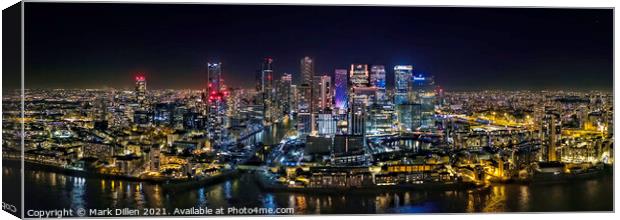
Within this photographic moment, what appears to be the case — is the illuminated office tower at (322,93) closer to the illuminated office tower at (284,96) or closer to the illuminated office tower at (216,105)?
the illuminated office tower at (284,96)

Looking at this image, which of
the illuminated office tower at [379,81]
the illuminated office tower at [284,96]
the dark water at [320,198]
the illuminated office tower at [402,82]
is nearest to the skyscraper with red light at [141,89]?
the dark water at [320,198]

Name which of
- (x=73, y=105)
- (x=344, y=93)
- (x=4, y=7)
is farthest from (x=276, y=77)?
(x=4, y=7)

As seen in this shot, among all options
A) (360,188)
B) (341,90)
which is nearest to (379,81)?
(341,90)

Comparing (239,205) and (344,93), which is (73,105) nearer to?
(239,205)

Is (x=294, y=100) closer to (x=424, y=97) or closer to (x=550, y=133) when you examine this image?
(x=424, y=97)

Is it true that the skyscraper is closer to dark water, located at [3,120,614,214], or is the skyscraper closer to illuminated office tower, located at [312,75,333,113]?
illuminated office tower, located at [312,75,333,113]

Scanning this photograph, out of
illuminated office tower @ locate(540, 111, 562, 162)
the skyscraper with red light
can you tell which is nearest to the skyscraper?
the skyscraper with red light
